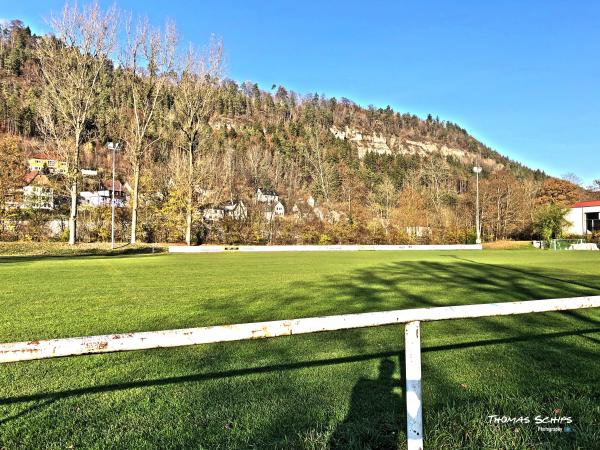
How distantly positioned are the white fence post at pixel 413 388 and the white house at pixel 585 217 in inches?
3147

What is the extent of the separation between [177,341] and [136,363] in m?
3.40

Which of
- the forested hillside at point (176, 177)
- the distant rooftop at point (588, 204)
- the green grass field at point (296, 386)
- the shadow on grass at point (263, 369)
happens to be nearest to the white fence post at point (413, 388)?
the green grass field at point (296, 386)

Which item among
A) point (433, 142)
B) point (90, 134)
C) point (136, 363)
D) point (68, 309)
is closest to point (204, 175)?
point (90, 134)

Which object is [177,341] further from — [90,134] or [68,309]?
[90,134]

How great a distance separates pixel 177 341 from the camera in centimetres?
231

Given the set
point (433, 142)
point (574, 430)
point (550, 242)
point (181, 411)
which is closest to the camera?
point (574, 430)

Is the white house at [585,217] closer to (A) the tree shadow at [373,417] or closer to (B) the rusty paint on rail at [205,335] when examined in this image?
(A) the tree shadow at [373,417]

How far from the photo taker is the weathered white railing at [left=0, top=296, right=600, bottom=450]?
2.13 meters

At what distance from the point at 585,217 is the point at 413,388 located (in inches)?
3289

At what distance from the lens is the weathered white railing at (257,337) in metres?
2.13

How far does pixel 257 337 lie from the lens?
8.00 feet

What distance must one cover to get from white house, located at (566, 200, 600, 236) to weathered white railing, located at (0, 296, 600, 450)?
262 feet

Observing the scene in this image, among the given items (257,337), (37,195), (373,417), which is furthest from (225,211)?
(257,337)

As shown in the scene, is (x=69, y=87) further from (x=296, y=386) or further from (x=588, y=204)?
(x=588, y=204)
